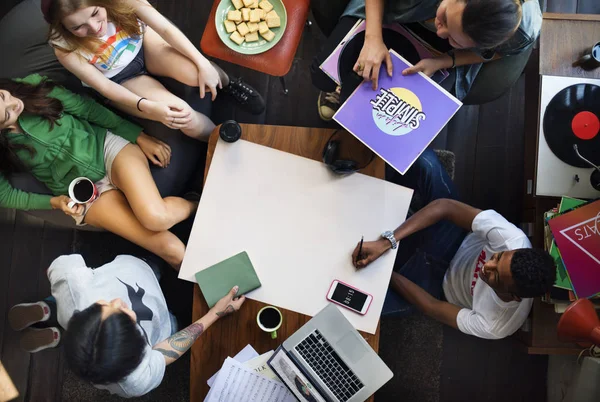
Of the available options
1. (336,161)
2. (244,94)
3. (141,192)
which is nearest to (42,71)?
(141,192)

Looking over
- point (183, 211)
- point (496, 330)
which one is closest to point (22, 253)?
point (183, 211)

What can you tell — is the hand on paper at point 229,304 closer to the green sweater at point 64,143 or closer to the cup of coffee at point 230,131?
the cup of coffee at point 230,131

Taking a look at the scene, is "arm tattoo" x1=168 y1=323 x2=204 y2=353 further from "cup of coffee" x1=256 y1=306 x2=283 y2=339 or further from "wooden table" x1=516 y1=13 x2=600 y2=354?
"wooden table" x1=516 y1=13 x2=600 y2=354

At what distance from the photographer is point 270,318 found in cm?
150

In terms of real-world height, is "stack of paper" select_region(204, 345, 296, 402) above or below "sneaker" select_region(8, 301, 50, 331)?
above

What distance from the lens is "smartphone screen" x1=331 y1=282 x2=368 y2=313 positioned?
151cm

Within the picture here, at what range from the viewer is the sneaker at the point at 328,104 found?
2088 millimetres

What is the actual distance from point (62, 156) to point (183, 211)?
1.69ft

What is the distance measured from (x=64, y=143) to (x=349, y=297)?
126cm

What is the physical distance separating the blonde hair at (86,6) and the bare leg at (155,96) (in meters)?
0.17

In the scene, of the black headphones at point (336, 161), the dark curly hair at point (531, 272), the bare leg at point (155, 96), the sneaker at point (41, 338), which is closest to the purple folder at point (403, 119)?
the black headphones at point (336, 161)

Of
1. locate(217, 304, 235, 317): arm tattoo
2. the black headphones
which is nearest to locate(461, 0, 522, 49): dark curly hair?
the black headphones

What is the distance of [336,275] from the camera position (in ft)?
5.05

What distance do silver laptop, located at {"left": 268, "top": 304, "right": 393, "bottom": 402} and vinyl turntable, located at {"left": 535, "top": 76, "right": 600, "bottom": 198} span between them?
0.86 metres
